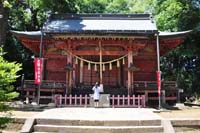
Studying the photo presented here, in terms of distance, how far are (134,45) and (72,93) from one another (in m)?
5.47

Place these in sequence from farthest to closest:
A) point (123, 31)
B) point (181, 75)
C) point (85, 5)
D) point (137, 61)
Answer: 1. point (85, 5)
2. point (181, 75)
3. point (137, 61)
4. point (123, 31)

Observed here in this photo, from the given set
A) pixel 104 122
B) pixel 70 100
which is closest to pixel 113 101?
pixel 70 100

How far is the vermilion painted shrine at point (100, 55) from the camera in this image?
22516 millimetres

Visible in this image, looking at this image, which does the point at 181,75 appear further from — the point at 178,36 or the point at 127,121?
the point at 127,121

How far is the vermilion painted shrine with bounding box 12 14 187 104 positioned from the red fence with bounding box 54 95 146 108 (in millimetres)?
1124

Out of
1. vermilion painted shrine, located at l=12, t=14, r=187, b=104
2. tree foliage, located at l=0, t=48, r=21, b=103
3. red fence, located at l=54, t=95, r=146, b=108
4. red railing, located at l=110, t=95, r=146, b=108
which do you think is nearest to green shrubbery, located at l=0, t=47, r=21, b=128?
tree foliage, located at l=0, t=48, r=21, b=103

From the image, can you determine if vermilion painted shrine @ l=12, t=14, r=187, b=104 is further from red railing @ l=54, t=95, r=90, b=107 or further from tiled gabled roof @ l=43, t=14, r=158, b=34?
red railing @ l=54, t=95, r=90, b=107

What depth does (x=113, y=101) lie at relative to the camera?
2080 cm

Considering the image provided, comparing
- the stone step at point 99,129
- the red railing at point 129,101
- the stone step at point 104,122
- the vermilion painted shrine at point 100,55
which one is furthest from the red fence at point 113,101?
the stone step at point 99,129

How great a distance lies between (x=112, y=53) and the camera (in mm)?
23594

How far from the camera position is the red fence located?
819 inches

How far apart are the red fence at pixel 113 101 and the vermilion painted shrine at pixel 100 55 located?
3.69 ft

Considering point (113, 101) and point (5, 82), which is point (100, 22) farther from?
point (5, 82)

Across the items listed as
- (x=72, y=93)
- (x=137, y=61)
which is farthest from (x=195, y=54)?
(x=72, y=93)
